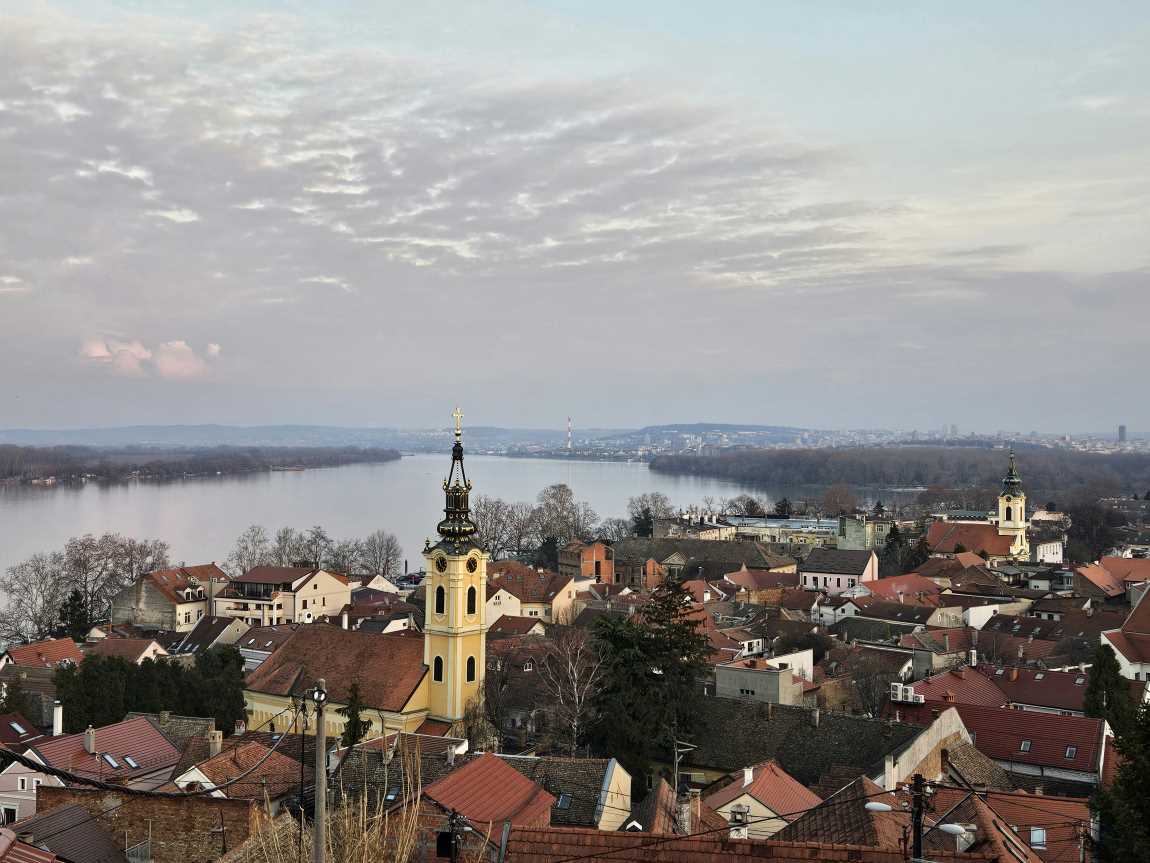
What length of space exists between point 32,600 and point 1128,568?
4649 cm

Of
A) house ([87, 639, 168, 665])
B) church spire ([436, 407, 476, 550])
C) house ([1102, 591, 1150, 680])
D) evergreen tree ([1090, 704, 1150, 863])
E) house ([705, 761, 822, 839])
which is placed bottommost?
house ([87, 639, 168, 665])

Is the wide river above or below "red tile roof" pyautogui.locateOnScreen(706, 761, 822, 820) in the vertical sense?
below

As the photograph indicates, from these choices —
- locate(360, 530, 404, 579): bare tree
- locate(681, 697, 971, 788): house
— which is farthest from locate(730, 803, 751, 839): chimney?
locate(360, 530, 404, 579): bare tree

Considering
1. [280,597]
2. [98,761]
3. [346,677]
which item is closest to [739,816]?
[98,761]

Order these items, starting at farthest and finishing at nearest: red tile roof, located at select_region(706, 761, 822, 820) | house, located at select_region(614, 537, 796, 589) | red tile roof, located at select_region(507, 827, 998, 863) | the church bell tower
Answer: house, located at select_region(614, 537, 796, 589) → the church bell tower → red tile roof, located at select_region(706, 761, 822, 820) → red tile roof, located at select_region(507, 827, 998, 863)

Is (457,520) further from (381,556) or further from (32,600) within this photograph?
(381,556)

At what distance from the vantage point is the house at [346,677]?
2284 centimetres

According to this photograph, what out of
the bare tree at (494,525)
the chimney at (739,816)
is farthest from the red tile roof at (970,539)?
the chimney at (739,816)

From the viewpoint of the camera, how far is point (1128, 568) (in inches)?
1778

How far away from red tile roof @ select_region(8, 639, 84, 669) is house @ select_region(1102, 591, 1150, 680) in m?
28.2

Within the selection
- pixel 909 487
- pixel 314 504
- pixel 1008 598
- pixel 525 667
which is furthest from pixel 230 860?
pixel 909 487

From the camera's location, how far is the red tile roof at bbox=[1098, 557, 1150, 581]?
44.0 meters

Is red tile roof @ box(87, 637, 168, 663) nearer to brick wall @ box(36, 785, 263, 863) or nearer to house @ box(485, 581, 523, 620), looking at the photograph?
house @ box(485, 581, 523, 620)

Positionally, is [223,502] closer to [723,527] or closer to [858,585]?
[723,527]
